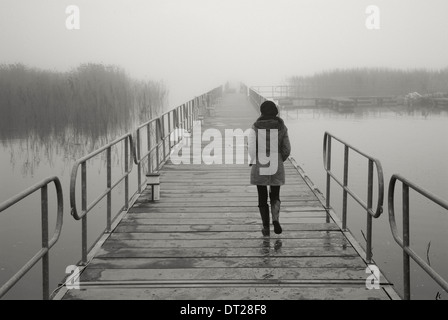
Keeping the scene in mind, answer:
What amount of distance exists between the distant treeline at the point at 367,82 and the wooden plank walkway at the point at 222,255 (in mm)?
44765

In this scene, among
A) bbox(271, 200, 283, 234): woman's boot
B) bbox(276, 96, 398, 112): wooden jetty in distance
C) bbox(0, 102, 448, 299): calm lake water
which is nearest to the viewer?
bbox(271, 200, 283, 234): woman's boot

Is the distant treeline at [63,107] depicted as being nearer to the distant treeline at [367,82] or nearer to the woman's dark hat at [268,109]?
the woman's dark hat at [268,109]

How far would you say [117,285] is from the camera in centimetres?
465

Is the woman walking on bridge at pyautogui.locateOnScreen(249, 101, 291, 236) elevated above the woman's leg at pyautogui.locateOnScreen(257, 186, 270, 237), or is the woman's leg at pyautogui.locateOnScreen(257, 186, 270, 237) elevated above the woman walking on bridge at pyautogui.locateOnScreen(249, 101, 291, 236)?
the woman walking on bridge at pyautogui.locateOnScreen(249, 101, 291, 236)

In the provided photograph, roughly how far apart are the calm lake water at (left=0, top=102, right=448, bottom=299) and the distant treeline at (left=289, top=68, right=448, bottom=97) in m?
21.2

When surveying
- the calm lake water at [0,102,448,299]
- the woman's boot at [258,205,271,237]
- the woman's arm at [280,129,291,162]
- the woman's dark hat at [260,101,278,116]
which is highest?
the woman's dark hat at [260,101,278,116]

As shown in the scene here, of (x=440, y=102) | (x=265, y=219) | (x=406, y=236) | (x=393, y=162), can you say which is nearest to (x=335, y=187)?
(x=393, y=162)

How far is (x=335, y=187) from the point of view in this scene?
13.3m

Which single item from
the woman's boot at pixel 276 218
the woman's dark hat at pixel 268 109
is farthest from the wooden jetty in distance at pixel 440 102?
the woman's dark hat at pixel 268 109

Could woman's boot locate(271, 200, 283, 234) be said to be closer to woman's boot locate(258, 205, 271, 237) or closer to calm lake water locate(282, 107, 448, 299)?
woman's boot locate(258, 205, 271, 237)

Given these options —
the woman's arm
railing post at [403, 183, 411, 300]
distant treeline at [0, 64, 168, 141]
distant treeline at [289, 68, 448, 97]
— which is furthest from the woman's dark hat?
distant treeline at [289, 68, 448, 97]

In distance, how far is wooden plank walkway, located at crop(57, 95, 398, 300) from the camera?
453 cm

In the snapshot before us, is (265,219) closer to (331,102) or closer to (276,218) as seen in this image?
(276,218)

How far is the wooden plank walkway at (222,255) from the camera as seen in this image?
4.53 metres
